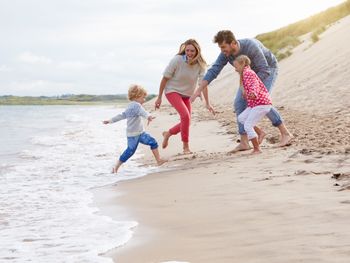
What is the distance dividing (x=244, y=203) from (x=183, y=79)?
14.0 ft

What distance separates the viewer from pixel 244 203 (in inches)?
171

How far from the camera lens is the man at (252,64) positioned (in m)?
7.56

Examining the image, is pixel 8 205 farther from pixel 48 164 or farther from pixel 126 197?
pixel 48 164

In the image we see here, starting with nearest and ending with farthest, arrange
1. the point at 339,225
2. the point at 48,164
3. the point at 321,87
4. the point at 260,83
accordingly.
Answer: the point at 339,225, the point at 260,83, the point at 48,164, the point at 321,87

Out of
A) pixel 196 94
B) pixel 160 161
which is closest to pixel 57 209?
pixel 160 161

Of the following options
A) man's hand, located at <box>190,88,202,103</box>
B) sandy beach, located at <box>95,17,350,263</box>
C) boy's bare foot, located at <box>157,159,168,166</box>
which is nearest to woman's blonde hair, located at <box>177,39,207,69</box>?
man's hand, located at <box>190,88,202,103</box>

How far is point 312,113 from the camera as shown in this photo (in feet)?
39.3

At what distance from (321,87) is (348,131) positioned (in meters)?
6.31

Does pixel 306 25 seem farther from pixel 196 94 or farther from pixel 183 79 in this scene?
pixel 196 94

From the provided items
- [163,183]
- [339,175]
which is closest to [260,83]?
[163,183]

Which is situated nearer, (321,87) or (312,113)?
(312,113)

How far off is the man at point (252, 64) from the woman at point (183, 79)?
0.30 m

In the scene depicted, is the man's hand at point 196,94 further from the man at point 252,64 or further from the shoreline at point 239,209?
the shoreline at point 239,209

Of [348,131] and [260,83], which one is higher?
[260,83]
